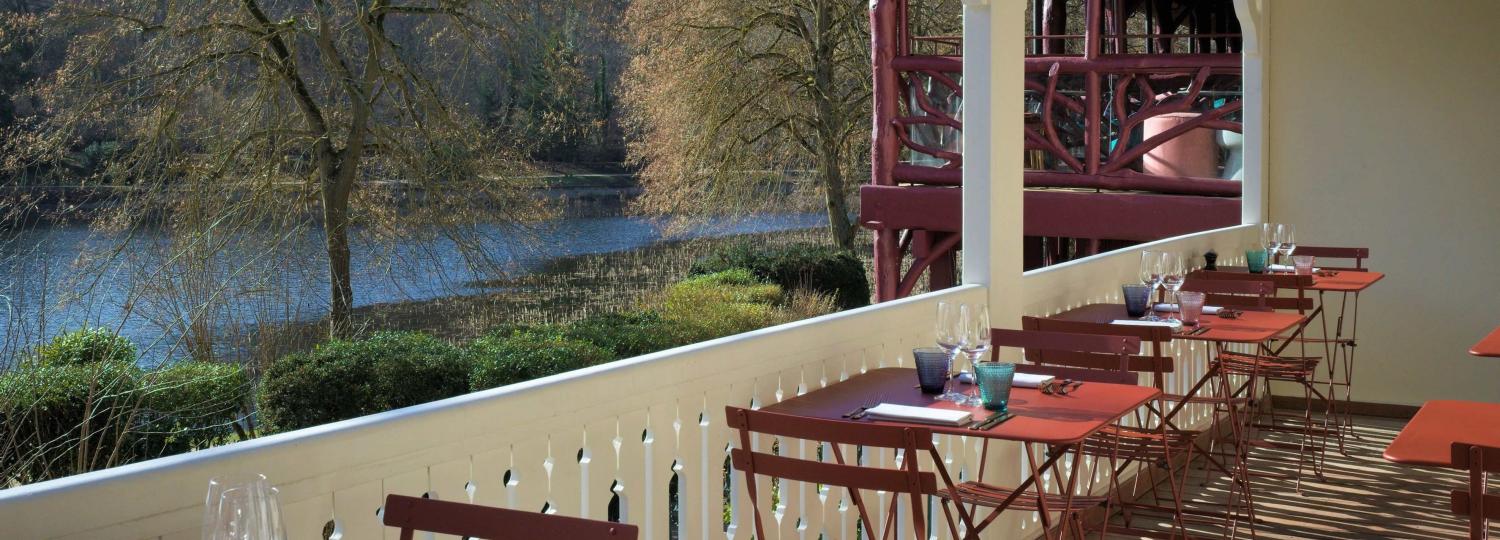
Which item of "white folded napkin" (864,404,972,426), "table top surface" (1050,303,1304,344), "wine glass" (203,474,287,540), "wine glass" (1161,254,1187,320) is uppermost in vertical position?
"wine glass" (203,474,287,540)

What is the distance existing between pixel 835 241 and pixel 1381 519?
14746 mm

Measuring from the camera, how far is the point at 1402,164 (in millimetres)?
7855

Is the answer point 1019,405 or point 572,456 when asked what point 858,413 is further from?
point 572,456

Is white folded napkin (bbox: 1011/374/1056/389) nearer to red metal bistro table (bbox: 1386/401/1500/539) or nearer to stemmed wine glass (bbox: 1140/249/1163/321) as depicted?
red metal bistro table (bbox: 1386/401/1500/539)

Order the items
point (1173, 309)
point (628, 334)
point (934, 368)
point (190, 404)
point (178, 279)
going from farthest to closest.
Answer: point (178, 279)
point (628, 334)
point (190, 404)
point (1173, 309)
point (934, 368)

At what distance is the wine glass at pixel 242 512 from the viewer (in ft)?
4.54

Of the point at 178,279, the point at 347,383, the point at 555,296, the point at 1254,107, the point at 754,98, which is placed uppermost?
the point at 754,98

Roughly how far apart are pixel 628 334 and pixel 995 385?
6273 mm

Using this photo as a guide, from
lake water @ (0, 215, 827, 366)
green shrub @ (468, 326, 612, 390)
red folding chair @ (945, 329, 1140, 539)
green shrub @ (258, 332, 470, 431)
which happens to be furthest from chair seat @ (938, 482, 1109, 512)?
lake water @ (0, 215, 827, 366)

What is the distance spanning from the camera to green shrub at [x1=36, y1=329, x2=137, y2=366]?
712 centimetres

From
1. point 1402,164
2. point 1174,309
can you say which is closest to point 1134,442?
point 1174,309

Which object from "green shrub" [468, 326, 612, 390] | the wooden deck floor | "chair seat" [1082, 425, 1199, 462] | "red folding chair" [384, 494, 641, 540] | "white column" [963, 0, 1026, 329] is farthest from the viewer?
"green shrub" [468, 326, 612, 390]

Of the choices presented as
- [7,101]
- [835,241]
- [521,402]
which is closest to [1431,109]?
[521,402]

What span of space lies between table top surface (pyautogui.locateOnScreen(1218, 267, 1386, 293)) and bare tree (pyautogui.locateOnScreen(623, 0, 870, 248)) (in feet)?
39.8
